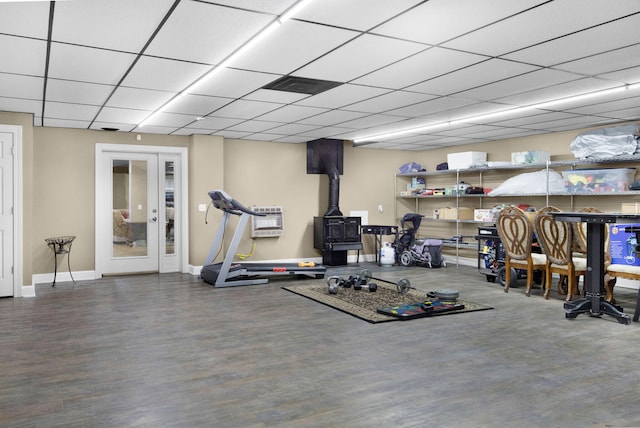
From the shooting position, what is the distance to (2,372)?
10.9ft

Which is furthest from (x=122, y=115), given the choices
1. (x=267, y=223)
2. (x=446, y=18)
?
(x=446, y=18)

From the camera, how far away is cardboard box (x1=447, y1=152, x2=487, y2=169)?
8.47m

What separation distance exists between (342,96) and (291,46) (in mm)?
1684

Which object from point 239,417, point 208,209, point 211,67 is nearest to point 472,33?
point 211,67

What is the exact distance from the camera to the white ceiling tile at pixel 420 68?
381 centimetres

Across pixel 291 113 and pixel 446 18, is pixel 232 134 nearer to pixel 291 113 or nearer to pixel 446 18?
pixel 291 113

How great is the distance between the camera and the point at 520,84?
4.71m

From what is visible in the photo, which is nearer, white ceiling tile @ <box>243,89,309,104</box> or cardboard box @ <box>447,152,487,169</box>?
white ceiling tile @ <box>243,89,309,104</box>

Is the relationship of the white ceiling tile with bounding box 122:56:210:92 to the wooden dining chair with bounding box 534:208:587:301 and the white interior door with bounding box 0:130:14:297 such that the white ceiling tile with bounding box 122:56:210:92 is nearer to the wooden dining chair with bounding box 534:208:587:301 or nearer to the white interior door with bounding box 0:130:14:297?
the white interior door with bounding box 0:130:14:297

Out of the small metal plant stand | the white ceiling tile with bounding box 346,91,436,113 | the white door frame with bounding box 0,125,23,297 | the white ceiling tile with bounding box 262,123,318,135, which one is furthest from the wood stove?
the white door frame with bounding box 0,125,23,297

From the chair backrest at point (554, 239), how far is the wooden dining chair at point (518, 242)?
0.21m

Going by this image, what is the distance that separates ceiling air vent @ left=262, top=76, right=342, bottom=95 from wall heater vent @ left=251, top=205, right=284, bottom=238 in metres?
3.82

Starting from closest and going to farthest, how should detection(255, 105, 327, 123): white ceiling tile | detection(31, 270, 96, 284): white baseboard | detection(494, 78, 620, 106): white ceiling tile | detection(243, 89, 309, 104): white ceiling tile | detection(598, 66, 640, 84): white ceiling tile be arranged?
detection(598, 66, 640, 84): white ceiling tile → detection(494, 78, 620, 106): white ceiling tile → detection(243, 89, 309, 104): white ceiling tile → detection(255, 105, 327, 123): white ceiling tile → detection(31, 270, 96, 284): white baseboard

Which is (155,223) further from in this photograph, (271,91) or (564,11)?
(564,11)
